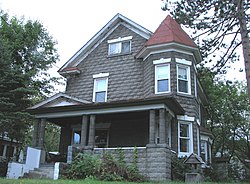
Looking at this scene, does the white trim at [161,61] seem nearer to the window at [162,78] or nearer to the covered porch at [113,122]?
the window at [162,78]

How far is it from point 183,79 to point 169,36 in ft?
8.39

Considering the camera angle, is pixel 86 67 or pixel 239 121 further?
pixel 239 121

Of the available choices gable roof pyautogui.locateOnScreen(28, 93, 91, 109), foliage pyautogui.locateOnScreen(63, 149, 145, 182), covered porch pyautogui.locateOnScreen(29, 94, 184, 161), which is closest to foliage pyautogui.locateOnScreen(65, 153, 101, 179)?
foliage pyautogui.locateOnScreen(63, 149, 145, 182)

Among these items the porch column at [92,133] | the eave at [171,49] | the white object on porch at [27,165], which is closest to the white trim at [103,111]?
the porch column at [92,133]

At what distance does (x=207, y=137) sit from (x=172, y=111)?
6.13m

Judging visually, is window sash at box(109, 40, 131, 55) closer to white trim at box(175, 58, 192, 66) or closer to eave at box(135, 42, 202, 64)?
eave at box(135, 42, 202, 64)

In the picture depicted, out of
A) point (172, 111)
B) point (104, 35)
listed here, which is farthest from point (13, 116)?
point (172, 111)

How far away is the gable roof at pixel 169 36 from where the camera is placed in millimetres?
16266

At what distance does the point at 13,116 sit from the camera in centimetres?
1759

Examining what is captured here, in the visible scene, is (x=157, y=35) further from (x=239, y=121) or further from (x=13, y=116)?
(x=239, y=121)

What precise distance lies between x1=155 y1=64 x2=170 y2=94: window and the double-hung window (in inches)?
141

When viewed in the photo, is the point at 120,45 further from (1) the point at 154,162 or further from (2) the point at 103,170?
(2) the point at 103,170

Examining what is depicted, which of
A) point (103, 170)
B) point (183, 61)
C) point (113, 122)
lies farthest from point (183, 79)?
point (103, 170)

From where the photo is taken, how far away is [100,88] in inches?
728
